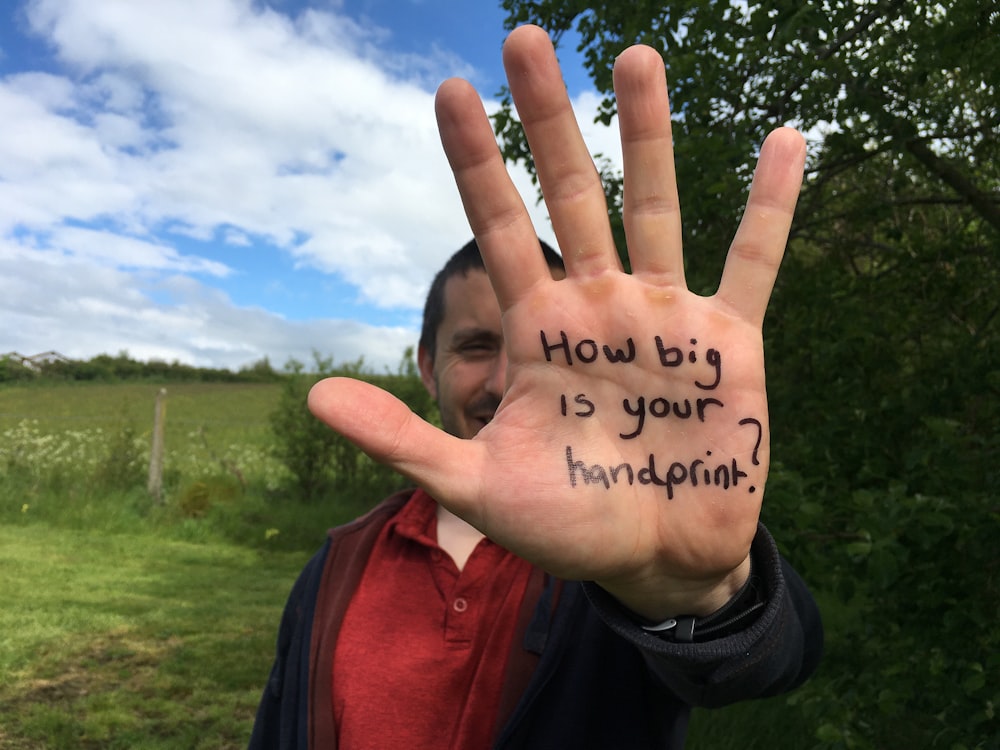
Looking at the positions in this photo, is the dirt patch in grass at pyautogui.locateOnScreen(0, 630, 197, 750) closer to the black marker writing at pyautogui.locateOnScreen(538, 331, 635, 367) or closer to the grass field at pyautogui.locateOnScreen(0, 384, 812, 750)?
the grass field at pyautogui.locateOnScreen(0, 384, 812, 750)

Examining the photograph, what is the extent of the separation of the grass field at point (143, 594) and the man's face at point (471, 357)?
2.57 meters

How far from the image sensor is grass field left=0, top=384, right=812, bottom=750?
4.29 meters

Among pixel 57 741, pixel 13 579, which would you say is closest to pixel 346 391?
pixel 57 741

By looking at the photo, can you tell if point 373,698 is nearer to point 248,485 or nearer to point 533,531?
point 533,531

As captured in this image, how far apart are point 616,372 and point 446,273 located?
95 cm

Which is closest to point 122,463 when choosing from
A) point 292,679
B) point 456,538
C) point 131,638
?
point 131,638

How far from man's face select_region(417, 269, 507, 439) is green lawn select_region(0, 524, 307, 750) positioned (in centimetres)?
339

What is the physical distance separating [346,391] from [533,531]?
1.18 feet

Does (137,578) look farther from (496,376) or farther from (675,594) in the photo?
(675,594)

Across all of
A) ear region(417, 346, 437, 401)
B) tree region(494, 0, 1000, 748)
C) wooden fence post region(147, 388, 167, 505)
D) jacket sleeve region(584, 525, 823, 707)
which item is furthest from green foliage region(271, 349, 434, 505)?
jacket sleeve region(584, 525, 823, 707)

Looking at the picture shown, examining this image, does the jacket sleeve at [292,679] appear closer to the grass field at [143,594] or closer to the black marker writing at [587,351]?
the black marker writing at [587,351]

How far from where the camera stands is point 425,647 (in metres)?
1.70

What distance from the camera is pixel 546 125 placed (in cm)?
128

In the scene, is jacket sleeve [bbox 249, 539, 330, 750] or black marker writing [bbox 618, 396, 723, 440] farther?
jacket sleeve [bbox 249, 539, 330, 750]
